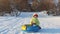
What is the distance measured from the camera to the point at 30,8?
37094 mm

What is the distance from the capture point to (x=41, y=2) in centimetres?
3741

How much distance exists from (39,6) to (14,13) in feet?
47.5

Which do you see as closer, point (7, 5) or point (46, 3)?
point (7, 5)

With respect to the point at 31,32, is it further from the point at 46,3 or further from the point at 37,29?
the point at 46,3

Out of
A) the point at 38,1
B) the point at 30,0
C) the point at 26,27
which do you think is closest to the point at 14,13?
the point at 26,27

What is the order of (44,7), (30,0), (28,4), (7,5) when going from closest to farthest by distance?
(7,5), (44,7), (28,4), (30,0)

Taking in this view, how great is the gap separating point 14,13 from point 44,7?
14.5m

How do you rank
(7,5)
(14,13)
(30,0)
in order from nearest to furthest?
(14,13) → (7,5) → (30,0)

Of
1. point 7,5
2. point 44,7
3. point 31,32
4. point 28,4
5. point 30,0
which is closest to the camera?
point 31,32

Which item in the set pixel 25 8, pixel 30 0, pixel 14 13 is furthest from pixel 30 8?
pixel 14 13

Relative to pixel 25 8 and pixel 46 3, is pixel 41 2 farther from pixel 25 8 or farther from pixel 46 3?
pixel 25 8

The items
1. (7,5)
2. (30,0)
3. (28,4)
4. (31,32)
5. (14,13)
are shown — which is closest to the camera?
(31,32)

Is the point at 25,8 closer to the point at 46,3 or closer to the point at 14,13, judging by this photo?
the point at 46,3

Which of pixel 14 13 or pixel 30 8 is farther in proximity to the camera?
pixel 30 8
